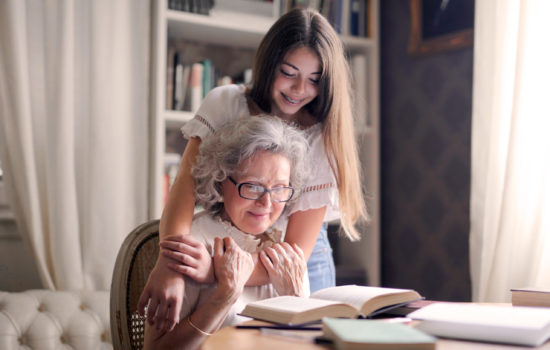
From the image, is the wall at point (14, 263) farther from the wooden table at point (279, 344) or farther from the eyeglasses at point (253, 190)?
the wooden table at point (279, 344)

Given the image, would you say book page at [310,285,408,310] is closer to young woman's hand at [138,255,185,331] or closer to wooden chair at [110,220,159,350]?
young woman's hand at [138,255,185,331]

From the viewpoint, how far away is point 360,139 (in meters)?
2.98

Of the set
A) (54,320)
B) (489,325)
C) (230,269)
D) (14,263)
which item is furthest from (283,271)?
(14,263)

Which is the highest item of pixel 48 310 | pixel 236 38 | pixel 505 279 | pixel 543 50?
pixel 236 38

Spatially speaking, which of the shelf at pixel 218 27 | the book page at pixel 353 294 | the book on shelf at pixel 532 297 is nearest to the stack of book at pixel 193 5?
the shelf at pixel 218 27

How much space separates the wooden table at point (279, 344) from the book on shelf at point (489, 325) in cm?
1

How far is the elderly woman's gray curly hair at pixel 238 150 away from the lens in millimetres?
1361

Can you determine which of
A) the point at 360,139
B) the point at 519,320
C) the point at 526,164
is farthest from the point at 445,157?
the point at 519,320

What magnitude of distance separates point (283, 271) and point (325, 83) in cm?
54

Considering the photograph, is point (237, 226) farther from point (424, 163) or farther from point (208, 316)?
point (424, 163)

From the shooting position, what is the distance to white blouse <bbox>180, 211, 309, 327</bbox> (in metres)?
1.22

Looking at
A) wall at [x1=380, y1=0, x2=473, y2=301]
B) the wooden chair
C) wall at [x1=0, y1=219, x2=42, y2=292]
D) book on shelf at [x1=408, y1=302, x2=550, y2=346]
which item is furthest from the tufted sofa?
wall at [x1=380, y1=0, x2=473, y2=301]

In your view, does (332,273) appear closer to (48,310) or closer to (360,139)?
(48,310)

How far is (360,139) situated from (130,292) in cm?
174
